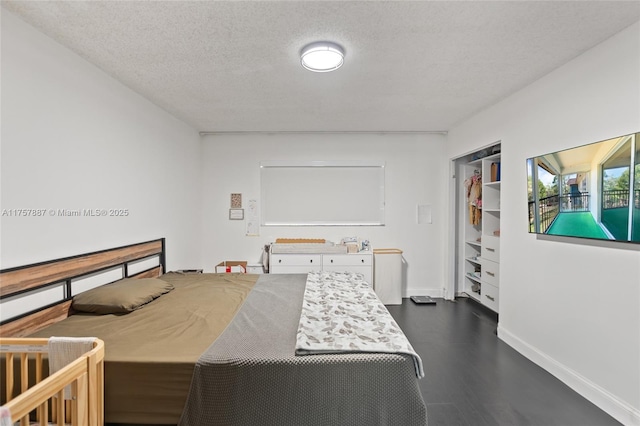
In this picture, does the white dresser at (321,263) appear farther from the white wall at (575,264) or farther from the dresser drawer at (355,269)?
the white wall at (575,264)

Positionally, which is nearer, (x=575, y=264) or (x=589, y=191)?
(x=589, y=191)

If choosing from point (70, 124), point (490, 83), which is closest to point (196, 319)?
point (70, 124)

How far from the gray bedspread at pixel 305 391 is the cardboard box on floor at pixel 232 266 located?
2777 mm

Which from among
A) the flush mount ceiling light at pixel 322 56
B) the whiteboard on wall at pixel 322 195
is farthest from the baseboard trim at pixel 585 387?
the flush mount ceiling light at pixel 322 56

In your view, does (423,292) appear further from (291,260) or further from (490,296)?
(291,260)

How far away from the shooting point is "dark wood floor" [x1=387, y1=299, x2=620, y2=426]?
1.97 meters

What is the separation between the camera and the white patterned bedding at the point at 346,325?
5.17 feet

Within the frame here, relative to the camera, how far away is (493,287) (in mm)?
3801

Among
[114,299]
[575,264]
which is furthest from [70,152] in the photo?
[575,264]

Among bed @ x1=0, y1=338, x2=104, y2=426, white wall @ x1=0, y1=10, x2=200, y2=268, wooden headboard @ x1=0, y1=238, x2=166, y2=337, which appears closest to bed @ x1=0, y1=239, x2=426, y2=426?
bed @ x1=0, y1=338, x2=104, y2=426

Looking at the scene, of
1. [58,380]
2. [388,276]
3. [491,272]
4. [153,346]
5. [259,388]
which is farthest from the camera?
[388,276]

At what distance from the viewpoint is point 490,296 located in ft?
12.7

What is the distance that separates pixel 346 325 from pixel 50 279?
2093 millimetres

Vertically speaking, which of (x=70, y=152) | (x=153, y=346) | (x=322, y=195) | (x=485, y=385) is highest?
(x=70, y=152)
